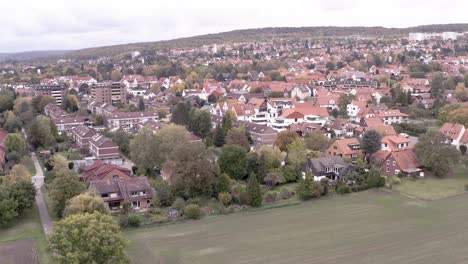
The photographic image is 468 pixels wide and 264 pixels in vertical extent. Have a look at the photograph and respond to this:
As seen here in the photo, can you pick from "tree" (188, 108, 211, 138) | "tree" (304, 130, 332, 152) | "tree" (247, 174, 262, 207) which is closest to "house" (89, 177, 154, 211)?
"tree" (247, 174, 262, 207)

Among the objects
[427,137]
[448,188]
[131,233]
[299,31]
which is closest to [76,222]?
[131,233]

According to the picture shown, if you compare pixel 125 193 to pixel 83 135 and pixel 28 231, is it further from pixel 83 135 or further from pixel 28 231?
pixel 83 135

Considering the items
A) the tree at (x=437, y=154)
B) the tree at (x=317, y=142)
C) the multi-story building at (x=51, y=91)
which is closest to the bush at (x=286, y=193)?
the tree at (x=317, y=142)

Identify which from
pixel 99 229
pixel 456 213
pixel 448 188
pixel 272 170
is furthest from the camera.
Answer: pixel 272 170

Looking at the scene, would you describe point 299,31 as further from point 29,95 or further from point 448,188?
point 448,188

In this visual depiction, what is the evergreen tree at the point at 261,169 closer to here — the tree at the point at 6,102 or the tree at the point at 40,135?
the tree at the point at 40,135

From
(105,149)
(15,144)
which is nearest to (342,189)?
(105,149)
